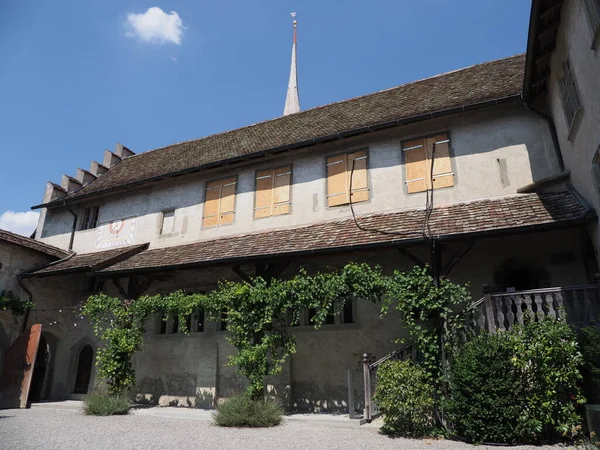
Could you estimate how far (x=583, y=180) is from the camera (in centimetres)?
876

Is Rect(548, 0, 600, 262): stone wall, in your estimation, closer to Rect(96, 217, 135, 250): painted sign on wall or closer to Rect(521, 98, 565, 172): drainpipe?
Rect(521, 98, 565, 172): drainpipe

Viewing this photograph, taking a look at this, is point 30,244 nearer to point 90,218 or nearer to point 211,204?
point 90,218

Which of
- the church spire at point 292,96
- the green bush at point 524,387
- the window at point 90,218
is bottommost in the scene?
the green bush at point 524,387

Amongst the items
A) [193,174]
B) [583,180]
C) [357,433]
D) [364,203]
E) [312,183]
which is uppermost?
[193,174]

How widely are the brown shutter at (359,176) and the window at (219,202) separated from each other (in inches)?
158

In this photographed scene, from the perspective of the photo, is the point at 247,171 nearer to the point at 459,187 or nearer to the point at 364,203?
the point at 364,203

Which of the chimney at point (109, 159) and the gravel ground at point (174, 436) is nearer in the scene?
the gravel ground at point (174, 436)

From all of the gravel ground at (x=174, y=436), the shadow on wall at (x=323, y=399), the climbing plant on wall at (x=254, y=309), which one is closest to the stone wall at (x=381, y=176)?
the climbing plant on wall at (x=254, y=309)

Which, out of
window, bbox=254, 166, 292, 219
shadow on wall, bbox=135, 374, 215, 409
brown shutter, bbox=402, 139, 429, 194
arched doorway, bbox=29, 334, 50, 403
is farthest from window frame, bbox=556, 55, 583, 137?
arched doorway, bbox=29, 334, 50, 403

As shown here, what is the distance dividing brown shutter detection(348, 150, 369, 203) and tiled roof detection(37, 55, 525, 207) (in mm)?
814

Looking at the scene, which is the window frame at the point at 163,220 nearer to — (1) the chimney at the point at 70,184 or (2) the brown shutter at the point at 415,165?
(1) the chimney at the point at 70,184

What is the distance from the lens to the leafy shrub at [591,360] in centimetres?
658

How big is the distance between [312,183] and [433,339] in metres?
6.19

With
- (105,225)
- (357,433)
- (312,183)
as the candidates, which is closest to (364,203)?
(312,183)
